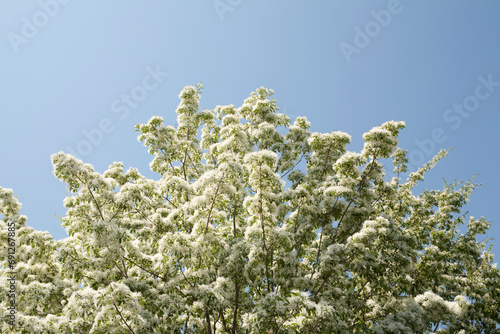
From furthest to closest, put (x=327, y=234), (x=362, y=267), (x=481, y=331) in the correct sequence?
(x=481, y=331) → (x=327, y=234) → (x=362, y=267)

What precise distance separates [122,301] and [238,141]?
6392 millimetres

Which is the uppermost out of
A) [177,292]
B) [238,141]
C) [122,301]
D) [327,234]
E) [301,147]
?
[301,147]

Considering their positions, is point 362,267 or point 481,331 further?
point 481,331

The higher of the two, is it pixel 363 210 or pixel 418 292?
pixel 363 210

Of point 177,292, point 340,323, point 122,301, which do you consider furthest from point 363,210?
point 122,301

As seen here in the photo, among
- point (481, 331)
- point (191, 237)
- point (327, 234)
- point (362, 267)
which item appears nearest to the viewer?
point (191, 237)

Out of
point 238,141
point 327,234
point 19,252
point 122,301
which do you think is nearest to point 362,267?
point 327,234

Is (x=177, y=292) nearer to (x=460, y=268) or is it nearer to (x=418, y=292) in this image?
(x=418, y=292)

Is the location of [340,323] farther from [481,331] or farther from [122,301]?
[481,331]

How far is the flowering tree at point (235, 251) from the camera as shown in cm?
935

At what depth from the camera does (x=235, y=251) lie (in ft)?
33.8

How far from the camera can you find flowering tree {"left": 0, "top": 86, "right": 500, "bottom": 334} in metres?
9.35

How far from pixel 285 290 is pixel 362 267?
312 cm

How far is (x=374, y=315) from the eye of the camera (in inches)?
540
